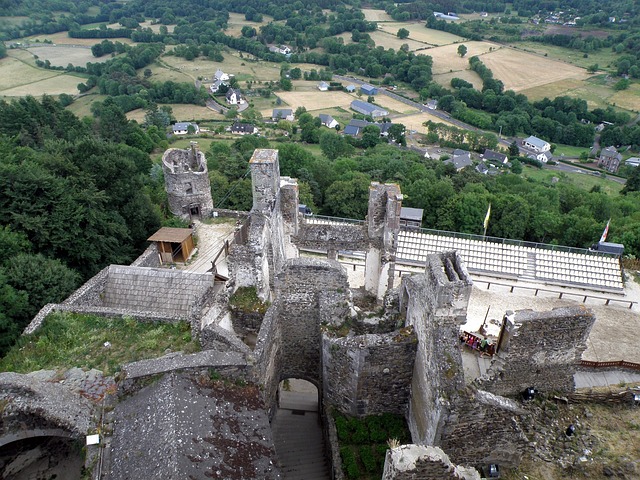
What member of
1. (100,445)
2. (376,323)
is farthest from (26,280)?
(376,323)

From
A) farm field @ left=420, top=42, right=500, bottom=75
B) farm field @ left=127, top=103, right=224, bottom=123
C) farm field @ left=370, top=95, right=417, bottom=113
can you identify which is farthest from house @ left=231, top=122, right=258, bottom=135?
farm field @ left=420, top=42, right=500, bottom=75

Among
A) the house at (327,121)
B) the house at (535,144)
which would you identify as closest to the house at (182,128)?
the house at (327,121)

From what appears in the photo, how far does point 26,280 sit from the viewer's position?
18016 millimetres

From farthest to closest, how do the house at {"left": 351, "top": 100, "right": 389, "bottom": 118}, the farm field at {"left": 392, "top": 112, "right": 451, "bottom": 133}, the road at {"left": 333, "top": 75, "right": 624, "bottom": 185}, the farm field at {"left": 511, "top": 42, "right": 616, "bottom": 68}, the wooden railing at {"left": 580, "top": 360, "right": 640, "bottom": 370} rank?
the farm field at {"left": 511, "top": 42, "right": 616, "bottom": 68} < the house at {"left": 351, "top": 100, "right": 389, "bottom": 118} < the farm field at {"left": 392, "top": 112, "right": 451, "bottom": 133} < the road at {"left": 333, "top": 75, "right": 624, "bottom": 185} < the wooden railing at {"left": 580, "top": 360, "right": 640, "bottom": 370}

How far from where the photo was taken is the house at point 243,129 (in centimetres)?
7575

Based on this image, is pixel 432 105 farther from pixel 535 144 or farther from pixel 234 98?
pixel 234 98

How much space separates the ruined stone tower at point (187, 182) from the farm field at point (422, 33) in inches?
4855

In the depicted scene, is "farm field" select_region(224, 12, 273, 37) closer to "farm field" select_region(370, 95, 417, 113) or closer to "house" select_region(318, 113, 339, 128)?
"farm field" select_region(370, 95, 417, 113)

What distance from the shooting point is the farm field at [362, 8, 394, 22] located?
15248cm

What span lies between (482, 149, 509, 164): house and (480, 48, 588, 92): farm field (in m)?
33.8

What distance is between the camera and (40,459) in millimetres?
12719

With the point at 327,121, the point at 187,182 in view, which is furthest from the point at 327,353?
the point at 327,121

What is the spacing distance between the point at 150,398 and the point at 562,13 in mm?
195992

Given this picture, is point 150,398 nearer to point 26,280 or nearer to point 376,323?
point 376,323
